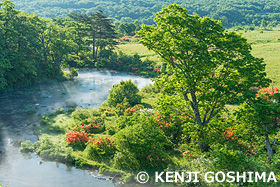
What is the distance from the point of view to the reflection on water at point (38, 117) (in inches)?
699

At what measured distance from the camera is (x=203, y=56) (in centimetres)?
Result: 1664

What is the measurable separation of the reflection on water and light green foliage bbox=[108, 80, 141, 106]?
366 cm

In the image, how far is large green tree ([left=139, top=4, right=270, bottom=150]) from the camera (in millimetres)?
16453

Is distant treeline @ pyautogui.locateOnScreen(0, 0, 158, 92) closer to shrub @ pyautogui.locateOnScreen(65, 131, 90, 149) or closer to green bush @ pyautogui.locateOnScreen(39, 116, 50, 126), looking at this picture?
green bush @ pyautogui.locateOnScreen(39, 116, 50, 126)

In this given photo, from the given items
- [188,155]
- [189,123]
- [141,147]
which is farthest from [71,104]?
[189,123]

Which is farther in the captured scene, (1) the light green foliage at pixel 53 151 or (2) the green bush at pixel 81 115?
(2) the green bush at pixel 81 115

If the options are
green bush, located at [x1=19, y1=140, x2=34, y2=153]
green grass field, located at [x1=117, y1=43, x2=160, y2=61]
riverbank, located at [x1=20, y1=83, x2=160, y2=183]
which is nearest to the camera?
riverbank, located at [x1=20, y1=83, x2=160, y2=183]

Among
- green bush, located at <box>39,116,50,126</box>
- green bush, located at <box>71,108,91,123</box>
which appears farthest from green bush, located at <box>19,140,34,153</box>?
green bush, located at <box>71,108,91,123</box>

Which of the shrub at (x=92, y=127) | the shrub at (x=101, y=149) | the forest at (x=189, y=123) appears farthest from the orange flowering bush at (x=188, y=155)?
the shrub at (x=92, y=127)

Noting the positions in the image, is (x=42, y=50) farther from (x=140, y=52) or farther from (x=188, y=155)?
(x=188, y=155)

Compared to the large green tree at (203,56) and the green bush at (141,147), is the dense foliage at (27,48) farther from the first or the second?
the large green tree at (203,56)

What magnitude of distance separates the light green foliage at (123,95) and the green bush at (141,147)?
13796 mm

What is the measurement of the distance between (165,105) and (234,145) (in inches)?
210

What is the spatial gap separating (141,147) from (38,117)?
54.0ft
